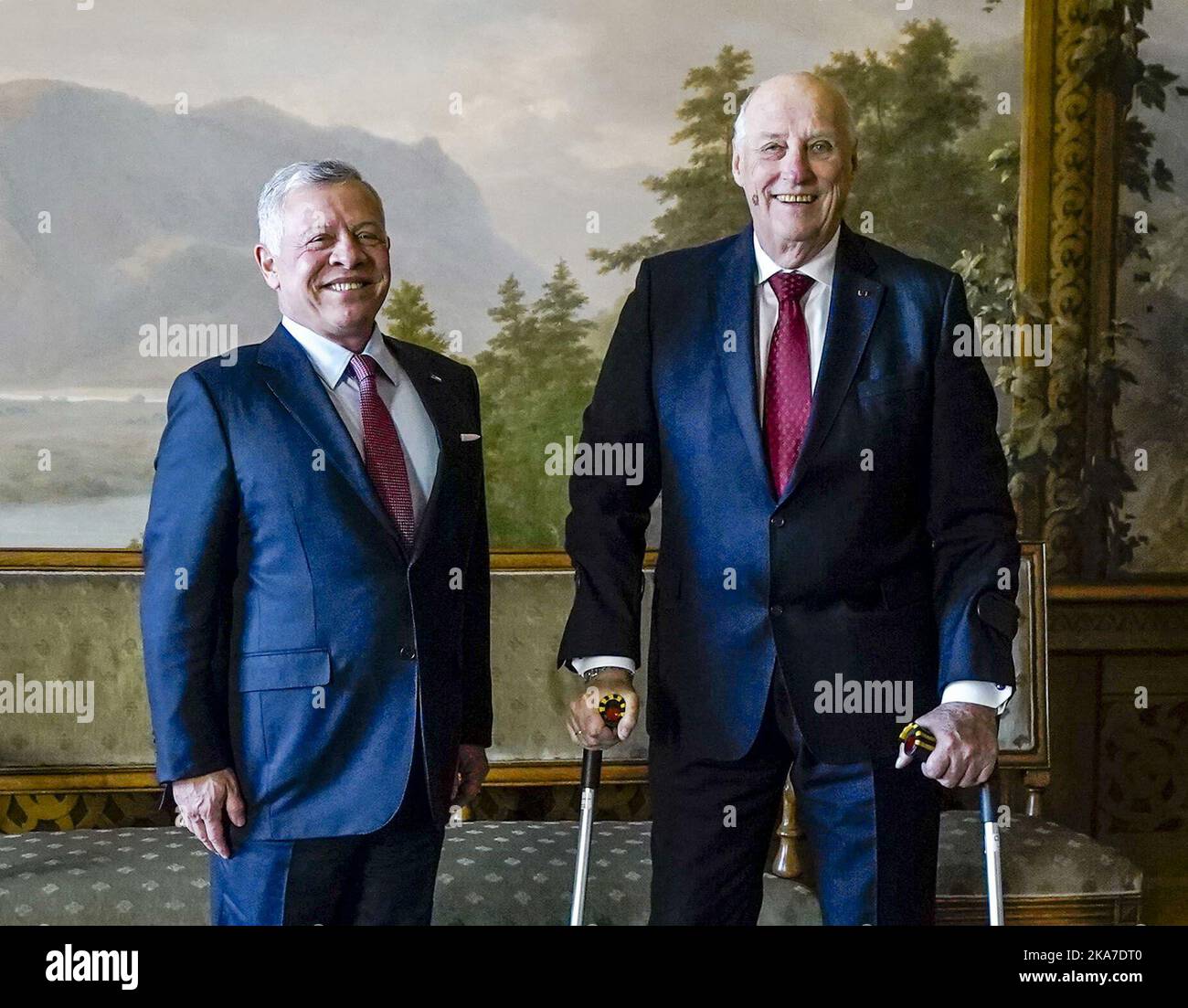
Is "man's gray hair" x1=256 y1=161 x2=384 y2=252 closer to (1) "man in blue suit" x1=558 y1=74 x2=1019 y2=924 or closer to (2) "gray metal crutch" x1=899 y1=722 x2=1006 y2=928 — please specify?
(1) "man in blue suit" x1=558 y1=74 x2=1019 y2=924

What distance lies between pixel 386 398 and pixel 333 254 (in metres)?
0.26

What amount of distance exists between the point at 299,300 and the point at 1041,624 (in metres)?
2.08

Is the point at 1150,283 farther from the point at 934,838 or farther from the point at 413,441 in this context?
the point at 413,441

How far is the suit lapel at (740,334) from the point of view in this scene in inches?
92.3

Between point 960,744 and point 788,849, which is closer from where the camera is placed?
point 960,744

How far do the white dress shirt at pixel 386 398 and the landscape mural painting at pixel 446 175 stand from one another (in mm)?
1254

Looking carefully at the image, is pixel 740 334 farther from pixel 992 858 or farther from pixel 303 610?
pixel 992 858

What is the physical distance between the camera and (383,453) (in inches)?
93.3

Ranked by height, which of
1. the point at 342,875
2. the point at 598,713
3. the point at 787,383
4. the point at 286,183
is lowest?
the point at 342,875

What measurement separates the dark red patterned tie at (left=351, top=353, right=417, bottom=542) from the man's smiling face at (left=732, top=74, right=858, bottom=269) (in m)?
0.72

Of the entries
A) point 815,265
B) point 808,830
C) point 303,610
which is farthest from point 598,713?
point 815,265

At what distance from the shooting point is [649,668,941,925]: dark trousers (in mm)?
2254

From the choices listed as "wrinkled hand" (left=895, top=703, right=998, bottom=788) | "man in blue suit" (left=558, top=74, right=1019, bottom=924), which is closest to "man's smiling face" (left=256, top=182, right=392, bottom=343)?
"man in blue suit" (left=558, top=74, right=1019, bottom=924)

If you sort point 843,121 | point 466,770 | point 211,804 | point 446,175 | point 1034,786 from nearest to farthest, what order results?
point 211,804, point 843,121, point 466,770, point 1034,786, point 446,175
